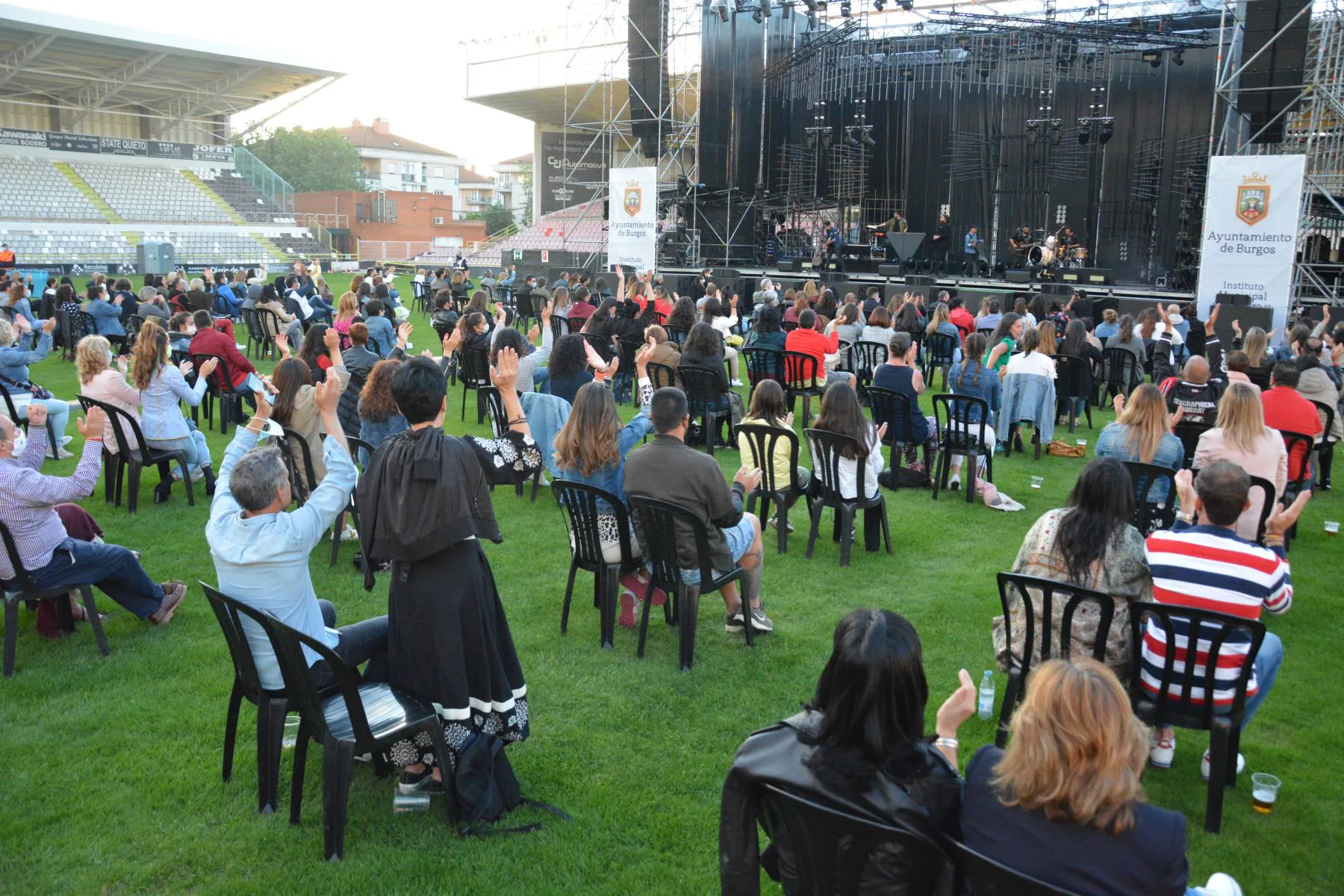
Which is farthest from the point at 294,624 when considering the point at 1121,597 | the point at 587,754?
the point at 1121,597

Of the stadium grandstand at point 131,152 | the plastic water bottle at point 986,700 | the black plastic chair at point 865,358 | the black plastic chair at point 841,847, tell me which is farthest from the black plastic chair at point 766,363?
the stadium grandstand at point 131,152

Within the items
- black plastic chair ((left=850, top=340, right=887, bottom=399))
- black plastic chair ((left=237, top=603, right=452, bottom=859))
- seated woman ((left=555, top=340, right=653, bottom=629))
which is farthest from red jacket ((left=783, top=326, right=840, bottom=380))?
black plastic chair ((left=237, top=603, right=452, bottom=859))

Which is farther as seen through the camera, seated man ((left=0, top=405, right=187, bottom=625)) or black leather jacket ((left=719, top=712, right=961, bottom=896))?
seated man ((left=0, top=405, right=187, bottom=625))

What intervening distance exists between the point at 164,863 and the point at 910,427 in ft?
18.5

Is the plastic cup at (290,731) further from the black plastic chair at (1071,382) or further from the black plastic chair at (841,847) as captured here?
the black plastic chair at (1071,382)

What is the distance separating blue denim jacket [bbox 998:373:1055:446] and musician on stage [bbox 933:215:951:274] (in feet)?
46.7

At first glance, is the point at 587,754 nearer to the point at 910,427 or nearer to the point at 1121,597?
the point at 1121,597

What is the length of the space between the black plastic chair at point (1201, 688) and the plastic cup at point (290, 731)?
305cm

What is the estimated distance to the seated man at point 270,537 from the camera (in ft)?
10.5

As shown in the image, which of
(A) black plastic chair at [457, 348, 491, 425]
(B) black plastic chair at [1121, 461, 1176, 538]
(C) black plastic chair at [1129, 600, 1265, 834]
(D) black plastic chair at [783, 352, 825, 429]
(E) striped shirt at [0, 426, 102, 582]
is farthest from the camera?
(A) black plastic chair at [457, 348, 491, 425]

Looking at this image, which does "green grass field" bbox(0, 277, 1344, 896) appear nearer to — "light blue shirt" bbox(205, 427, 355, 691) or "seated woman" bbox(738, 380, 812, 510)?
"seated woman" bbox(738, 380, 812, 510)

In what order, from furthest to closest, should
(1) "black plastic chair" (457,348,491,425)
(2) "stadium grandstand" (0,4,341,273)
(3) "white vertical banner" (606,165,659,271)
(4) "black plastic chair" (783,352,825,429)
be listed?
(2) "stadium grandstand" (0,4,341,273) < (3) "white vertical banner" (606,165,659,271) < (1) "black plastic chair" (457,348,491,425) < (4) "black plastic chair" (783,352,825,429)

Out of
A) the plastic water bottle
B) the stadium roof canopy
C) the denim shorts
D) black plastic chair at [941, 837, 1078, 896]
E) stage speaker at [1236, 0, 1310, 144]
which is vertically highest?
the stadium roof canopy

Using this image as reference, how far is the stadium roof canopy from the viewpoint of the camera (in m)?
Answer: 30.9
